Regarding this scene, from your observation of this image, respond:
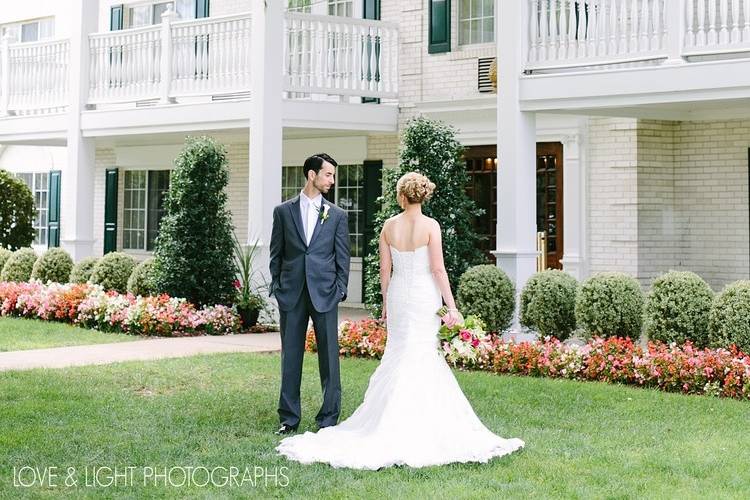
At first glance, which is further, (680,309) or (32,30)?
(32,30)

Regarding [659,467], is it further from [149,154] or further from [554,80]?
[149,154]

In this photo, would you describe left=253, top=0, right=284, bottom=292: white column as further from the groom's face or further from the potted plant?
the groom's face

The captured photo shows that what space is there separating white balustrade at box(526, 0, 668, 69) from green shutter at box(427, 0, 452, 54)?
3131mm

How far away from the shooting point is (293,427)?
783 centimetres

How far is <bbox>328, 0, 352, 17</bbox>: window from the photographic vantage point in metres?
18.0

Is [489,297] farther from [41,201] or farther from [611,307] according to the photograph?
[41,201]

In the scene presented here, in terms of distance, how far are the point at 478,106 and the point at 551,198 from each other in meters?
1.79

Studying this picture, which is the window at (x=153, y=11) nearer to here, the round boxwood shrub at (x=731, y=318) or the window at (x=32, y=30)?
the window at (x=32, y=30)

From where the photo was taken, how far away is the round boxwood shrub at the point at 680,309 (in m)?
10.7

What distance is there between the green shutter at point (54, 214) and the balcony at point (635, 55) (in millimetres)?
11813

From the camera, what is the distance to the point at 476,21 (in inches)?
651

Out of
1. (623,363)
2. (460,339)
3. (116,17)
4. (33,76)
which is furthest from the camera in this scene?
(116,17)

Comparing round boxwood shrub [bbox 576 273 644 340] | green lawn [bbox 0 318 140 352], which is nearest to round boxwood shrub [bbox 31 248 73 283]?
green lawn [bbox 0 318 140 352]

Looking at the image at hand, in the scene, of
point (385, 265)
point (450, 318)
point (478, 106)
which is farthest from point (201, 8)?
point (450, 318)
